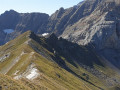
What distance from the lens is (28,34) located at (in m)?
188

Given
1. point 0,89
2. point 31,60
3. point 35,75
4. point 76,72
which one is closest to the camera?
point 0,89

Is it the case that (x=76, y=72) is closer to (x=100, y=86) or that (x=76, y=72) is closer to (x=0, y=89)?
(x=100, y=86)

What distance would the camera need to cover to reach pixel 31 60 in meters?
93.0

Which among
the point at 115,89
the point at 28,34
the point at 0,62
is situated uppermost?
the point at 28,34

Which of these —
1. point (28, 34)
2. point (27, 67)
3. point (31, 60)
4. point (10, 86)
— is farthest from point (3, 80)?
point (28, 34)

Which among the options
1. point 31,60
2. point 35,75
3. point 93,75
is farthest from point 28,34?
point 35,75

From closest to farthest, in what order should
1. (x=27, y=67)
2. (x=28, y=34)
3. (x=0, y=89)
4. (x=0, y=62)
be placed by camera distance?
1. (x=0, y=89)
2. (x=27, y=67)
3. (x=0, y=62)
4. (x=28, y=34)

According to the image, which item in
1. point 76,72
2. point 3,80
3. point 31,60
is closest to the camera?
point 3,80

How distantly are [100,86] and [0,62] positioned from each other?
83.4 meters

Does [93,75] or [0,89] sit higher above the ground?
[0,89]

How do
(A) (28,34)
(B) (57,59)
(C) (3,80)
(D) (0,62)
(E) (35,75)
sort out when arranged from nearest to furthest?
(C) (3,80) < (E) (35,75) < (D) (0,62) < (B) (57,59) < (A) (28,34)

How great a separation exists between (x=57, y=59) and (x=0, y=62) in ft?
152

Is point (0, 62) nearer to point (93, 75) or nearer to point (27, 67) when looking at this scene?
point (27, 67)

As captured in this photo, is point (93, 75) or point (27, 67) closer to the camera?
point (27, 67)
